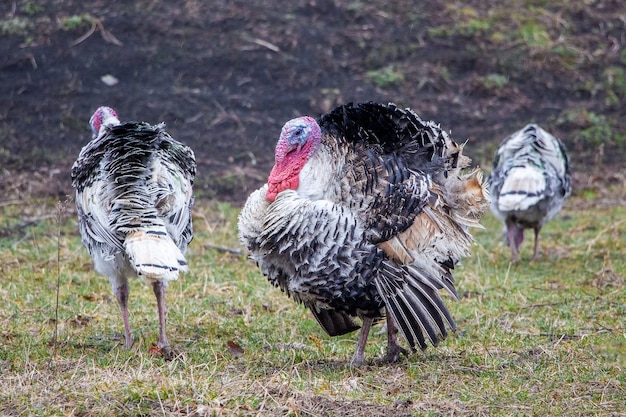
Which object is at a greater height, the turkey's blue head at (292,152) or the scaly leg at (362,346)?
the turkey's blue head at (292,152)

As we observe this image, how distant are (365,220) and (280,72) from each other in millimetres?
8164

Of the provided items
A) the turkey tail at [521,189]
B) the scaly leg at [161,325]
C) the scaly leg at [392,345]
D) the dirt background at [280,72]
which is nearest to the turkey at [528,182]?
the turkey tail at [521,189]

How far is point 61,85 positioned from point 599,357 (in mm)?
8654

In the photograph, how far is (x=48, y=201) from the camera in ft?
31.5

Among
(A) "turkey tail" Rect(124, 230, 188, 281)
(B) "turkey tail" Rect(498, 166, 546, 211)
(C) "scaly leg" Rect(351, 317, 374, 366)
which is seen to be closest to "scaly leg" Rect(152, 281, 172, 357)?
(A) "turkey tail" Rect(124, 230, 188, 281)

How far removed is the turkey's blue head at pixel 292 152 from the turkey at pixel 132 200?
67cm

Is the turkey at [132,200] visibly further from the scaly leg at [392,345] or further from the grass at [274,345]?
the scaly leg at [392,345]

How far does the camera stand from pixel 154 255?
4.90 meters

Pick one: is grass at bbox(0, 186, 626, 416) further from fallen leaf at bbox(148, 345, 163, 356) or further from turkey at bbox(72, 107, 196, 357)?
turkey at bbox(72, 107, 196, 357)

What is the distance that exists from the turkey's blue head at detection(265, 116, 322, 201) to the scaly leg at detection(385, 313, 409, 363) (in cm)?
102

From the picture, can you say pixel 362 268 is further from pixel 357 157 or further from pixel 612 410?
pixel 612 410

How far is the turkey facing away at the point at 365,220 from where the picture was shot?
485cm

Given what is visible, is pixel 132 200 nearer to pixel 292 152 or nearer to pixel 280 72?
pixel 292 152

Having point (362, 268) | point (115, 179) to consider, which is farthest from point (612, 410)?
point (115, 179)
